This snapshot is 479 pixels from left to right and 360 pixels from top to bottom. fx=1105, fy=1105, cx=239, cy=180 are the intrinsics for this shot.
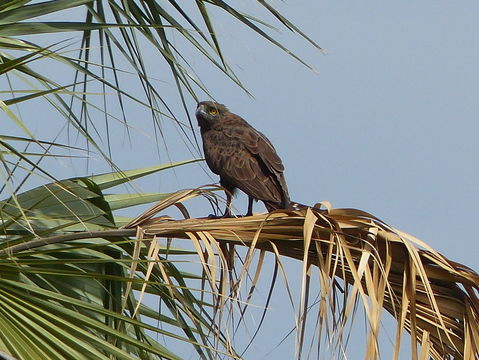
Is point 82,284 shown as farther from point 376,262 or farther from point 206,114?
point 206,114

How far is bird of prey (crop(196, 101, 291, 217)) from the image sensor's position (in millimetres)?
6711

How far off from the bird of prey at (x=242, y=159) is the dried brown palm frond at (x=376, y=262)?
7.51ft

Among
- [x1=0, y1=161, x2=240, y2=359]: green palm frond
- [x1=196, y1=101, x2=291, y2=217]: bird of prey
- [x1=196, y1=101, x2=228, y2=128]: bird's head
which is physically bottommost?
[x1=0, y1=161, x2=240, y2=359]: green palm frond

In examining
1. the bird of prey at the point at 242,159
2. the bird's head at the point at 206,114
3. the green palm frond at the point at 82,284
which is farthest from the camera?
the bird's head at the point at 206,114

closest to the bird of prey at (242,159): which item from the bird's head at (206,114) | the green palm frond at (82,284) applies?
the bird's head at (206,114)

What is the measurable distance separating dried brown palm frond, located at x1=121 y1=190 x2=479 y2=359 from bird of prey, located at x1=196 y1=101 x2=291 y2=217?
2.29m

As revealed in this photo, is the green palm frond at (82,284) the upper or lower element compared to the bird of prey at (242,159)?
lower

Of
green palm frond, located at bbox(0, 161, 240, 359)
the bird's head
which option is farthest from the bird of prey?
green palm frond, located at bbox(0, 161, 240, 359)

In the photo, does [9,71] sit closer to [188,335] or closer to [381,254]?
[188,335]

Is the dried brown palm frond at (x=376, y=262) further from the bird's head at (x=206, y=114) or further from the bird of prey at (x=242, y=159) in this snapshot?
the bird's head at (x=206, y=114)

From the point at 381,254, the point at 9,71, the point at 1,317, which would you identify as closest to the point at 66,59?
the point at 9,71

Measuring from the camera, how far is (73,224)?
13.6ft

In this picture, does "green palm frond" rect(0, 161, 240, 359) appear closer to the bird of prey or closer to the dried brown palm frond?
the dried brown palm frond

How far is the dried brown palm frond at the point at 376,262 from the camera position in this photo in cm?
378
